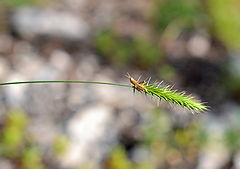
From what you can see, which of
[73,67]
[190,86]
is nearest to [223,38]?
[190,86]

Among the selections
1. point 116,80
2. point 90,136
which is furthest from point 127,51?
point 90,136

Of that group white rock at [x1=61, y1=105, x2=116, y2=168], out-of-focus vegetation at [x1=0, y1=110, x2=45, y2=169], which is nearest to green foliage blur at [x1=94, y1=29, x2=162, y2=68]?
white rock at [x1=61, y1=105, x2=116, y2=168]

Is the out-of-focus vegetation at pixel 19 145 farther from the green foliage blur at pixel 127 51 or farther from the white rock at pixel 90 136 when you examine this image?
the green foliage blur at pixel 127 51

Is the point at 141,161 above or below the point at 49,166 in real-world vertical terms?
below

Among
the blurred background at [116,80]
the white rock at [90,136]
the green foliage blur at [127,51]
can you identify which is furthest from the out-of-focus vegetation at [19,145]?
the green foliage blur at [127,51]

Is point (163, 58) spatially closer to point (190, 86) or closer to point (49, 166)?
point (190, 86)

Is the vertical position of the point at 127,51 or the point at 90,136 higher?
the point at 127,51

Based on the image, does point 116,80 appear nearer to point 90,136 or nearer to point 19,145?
point 90,136

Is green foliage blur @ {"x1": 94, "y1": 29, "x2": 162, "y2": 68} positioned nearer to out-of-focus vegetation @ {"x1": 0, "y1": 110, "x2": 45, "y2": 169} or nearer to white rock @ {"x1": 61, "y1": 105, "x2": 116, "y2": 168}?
white rock @ {"x1": 61, "y1": 105, "x2": 116, "y2": 168}
